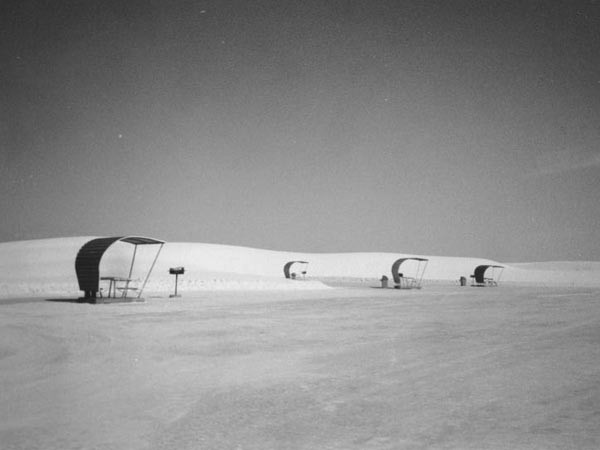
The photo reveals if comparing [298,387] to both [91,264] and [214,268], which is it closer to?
[91,264]

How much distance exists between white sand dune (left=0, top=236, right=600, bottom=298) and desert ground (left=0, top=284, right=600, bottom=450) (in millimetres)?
20697

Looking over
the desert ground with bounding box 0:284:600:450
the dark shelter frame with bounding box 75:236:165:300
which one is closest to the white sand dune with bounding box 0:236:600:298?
the dark shelter frame with bounding box 75:236:165:300

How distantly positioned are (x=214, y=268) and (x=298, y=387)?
224 ft

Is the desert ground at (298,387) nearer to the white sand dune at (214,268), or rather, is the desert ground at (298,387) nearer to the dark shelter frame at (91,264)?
the dark shelter frame at (91,264)

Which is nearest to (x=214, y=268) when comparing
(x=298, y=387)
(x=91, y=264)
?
(x=91, y=264)

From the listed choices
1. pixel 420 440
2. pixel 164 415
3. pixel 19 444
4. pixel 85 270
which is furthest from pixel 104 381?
pixel 85 270

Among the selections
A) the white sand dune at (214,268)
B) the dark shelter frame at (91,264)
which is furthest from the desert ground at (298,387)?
the white sand dune at (214,268)

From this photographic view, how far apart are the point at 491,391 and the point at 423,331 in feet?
19.9

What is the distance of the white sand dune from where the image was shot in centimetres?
3759

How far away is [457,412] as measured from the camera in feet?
17.3

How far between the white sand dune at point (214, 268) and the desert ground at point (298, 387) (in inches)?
815

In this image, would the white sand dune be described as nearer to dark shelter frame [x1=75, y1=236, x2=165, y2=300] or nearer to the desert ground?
dark shelter frame [x1=75, y1=236, x2=165, y2=300]

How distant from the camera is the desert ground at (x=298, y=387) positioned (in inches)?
178

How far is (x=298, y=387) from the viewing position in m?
6.44
